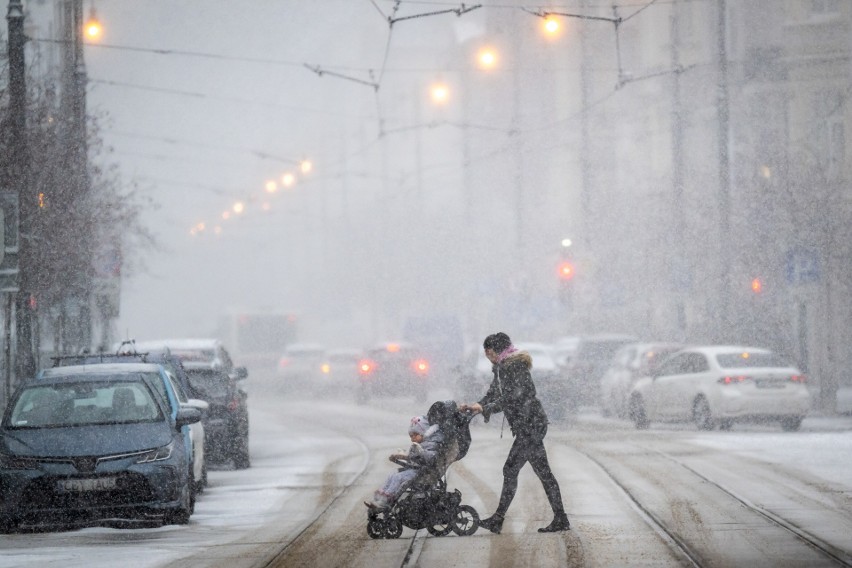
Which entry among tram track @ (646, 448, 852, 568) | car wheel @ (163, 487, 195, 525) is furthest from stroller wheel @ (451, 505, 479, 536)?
car wheel @ (163, 487, 195, 525)

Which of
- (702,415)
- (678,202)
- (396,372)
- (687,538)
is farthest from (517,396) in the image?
(396,372)

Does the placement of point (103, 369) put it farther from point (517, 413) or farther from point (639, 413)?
point (639, 413)

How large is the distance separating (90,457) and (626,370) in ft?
65.8

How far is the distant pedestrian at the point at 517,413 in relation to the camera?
38.7 feet

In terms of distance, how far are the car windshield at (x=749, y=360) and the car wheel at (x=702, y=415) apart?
757mm

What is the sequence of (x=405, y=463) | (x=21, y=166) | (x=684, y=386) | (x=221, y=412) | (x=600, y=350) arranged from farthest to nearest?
(x=600, y=350), (x=684, y=386), (x=21, y=166), (x=221, y=412), (x=405, y=463)

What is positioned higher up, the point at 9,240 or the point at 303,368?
the point at 9,240

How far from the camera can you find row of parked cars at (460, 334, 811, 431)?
25578 mm

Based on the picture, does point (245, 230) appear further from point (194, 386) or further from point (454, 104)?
point (194, 386)

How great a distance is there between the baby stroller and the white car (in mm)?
14382

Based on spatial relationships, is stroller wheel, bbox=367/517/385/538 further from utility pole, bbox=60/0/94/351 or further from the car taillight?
the car taillight

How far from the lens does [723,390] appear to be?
84.6 feet

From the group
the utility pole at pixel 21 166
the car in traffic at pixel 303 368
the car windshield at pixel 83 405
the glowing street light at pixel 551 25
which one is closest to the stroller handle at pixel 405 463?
the car windshield at pixel 83 405

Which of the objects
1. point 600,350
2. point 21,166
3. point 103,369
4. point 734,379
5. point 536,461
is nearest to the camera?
point 536,461
